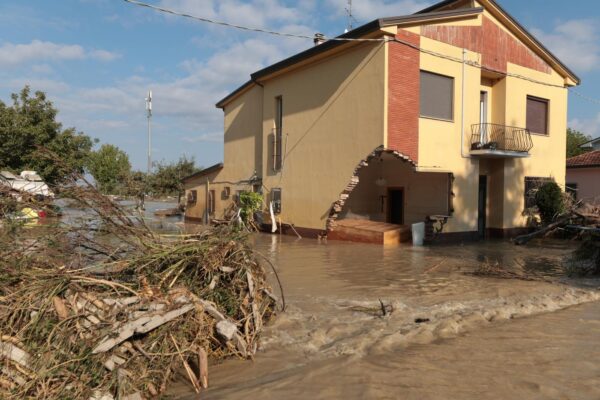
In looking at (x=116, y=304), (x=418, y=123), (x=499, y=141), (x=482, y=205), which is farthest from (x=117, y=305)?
(x=482, y=205)

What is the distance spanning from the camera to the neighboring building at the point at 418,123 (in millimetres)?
16141

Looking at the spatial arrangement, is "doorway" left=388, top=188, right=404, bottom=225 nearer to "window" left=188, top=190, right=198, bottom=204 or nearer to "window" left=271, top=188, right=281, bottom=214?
"window" left=271, top=188, right=281, bottom=214

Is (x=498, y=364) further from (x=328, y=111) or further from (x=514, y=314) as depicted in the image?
(x=328, y=111)

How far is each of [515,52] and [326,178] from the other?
29.6 feet

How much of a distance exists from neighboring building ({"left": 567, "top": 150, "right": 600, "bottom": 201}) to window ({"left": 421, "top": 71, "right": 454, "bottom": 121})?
36.9ft

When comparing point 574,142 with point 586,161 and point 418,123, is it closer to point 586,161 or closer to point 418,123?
point 586,161

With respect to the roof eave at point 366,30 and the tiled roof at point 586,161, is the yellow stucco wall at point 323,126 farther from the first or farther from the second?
the tiled roof at point 586,161

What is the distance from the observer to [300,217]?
19406 millimetres

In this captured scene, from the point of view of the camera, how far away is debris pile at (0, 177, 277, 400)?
4.02 m

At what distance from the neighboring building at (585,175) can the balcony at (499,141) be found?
24.3 ft

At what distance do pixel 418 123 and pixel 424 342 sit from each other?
38.5 feet

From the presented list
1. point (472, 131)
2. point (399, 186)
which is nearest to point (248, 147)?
point (399, 186)

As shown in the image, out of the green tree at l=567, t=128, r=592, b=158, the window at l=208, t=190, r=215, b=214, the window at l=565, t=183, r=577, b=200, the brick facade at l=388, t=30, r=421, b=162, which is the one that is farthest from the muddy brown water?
the green tree at l=567, t=128, r=592, b=158

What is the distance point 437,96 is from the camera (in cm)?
1694
